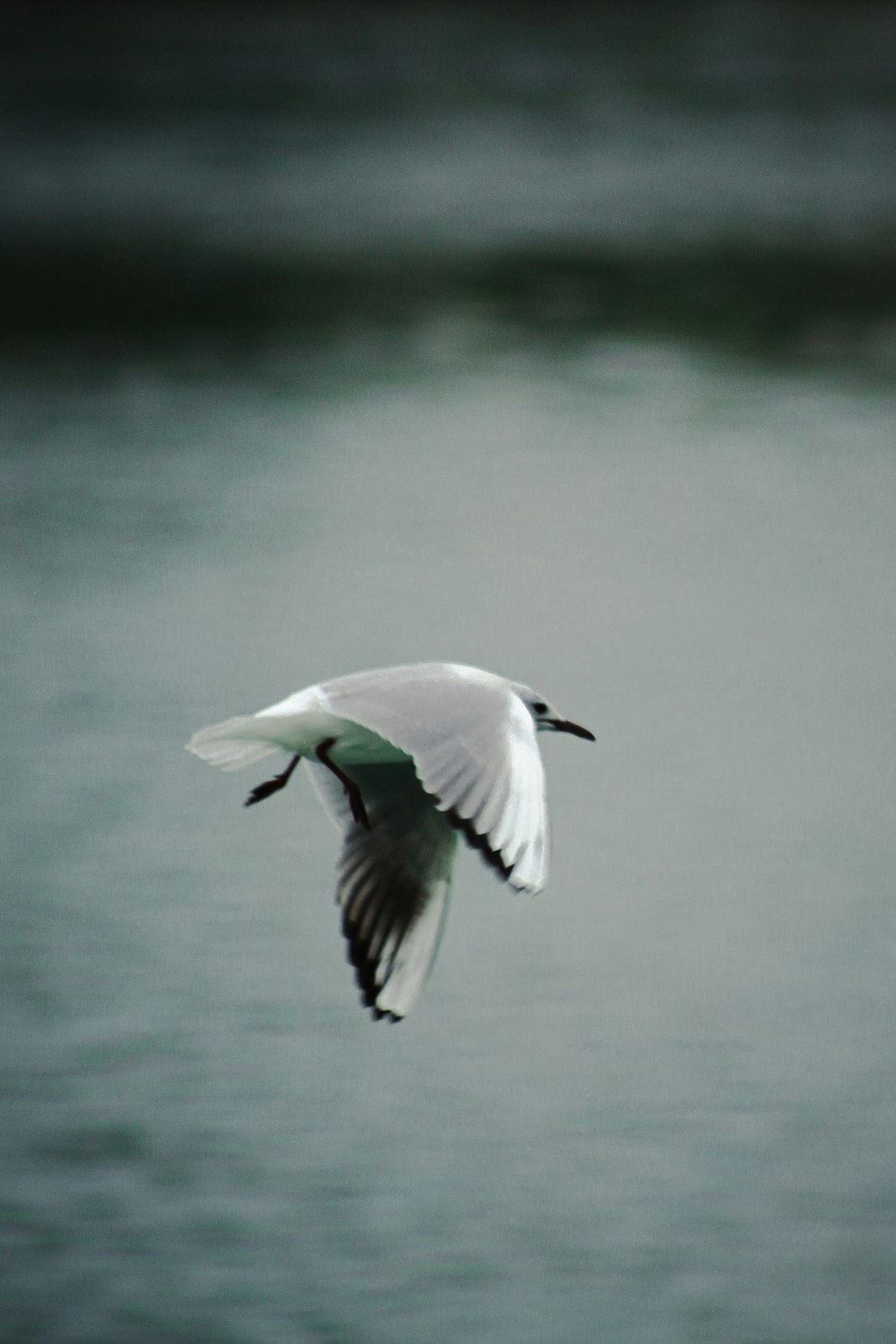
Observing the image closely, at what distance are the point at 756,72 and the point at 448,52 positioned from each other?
2.52 meters

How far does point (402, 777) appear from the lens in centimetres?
361

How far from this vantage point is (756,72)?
56.6 ft

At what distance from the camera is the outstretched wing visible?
3.46 meters

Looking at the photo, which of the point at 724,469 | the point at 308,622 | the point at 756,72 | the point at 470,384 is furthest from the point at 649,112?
the point at 308,622

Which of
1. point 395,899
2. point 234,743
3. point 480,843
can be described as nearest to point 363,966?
point 395,899

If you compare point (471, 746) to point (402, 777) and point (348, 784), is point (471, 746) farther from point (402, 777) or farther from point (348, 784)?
point (402, 777)

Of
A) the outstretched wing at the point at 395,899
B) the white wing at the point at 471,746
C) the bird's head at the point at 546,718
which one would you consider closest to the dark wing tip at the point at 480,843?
the white wing at the point at 471,746

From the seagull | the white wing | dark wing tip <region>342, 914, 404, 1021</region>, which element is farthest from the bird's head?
dark wing tip <region>342, 914, 404, 1021</region>

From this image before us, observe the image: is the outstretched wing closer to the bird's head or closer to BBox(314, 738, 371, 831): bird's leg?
BBox(314, 738, 371, 831): bird's leg

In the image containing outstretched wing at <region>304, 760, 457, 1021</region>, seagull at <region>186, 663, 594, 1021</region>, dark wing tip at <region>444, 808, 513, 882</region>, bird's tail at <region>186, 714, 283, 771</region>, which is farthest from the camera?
outstretched wing at <region>304, 760, 457, 1021</region>

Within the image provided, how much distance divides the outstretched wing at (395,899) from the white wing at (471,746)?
0.83 feet

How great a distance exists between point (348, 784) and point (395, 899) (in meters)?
0.22

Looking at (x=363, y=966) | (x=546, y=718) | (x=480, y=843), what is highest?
(x=546, y=718)

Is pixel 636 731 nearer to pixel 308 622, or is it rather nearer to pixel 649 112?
pixel 308 622
